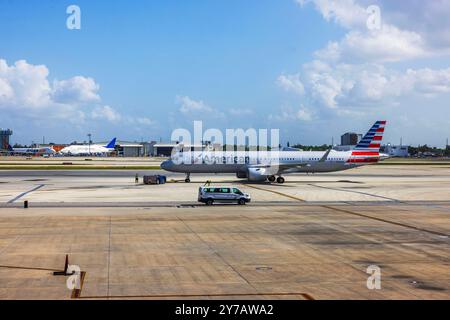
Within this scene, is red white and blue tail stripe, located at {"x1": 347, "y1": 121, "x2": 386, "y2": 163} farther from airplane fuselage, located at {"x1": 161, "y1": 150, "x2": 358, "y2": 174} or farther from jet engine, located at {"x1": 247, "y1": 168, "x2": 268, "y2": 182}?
jet engine, located at {"x1": 247, "y1": 168, "x2": 268, "y2": 182}

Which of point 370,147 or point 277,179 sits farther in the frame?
point 370,147

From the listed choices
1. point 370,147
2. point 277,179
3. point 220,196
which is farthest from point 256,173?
point 220,196

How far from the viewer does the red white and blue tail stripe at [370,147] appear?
8206 centimetres

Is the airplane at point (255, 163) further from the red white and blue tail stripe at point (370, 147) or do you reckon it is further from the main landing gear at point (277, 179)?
the red white and blue tail stripe at point (370, 147)

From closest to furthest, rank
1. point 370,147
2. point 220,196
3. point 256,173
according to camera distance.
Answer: point 220,196 → point 256,173 → point 370,147

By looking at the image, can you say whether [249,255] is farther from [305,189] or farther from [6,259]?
[305,189]

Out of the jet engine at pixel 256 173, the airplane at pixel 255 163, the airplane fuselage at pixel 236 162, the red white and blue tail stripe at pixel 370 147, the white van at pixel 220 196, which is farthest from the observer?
the red white and blue tail stripe at pixel 370 147

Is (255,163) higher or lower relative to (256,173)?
higher

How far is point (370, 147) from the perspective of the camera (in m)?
84.6

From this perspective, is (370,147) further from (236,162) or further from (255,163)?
(236,162)

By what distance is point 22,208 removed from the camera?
4366 centimetres

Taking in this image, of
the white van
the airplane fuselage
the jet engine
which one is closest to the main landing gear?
the airplane fuselage

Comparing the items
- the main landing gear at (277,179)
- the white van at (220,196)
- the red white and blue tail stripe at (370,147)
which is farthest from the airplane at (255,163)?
the white van at (220,196)
